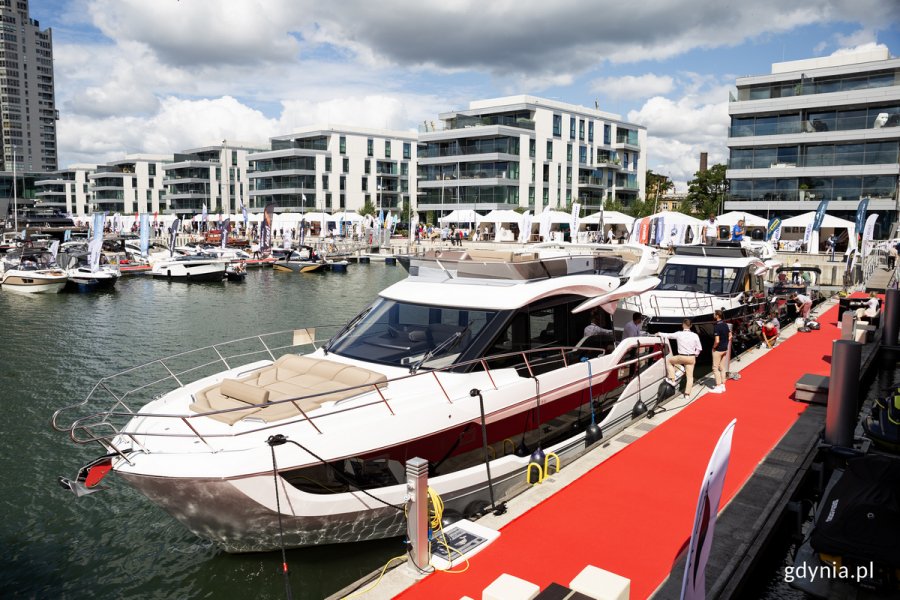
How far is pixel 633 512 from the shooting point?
8.36m

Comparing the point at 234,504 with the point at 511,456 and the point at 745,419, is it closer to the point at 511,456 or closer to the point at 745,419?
the point at 511,456

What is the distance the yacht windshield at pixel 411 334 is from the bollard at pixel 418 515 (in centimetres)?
279

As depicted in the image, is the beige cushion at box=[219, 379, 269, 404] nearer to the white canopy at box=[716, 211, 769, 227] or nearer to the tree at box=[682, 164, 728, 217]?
the white canopy at box=[716, 211, 769, 227]

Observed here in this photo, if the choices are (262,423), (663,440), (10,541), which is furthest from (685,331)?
(10,541)

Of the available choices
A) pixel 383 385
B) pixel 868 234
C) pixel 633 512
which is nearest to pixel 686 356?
pixel 633 512

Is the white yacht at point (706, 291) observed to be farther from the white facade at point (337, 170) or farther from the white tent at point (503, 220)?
the white facade at point (337, 170)

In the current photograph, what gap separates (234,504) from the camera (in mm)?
7461

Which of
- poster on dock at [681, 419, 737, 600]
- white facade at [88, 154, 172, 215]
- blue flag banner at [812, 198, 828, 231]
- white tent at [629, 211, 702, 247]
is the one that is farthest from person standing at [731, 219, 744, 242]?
white facade at [88, 154, 172, 215]

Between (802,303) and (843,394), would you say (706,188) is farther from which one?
(843,394)

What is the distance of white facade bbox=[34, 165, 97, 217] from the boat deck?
594 ft

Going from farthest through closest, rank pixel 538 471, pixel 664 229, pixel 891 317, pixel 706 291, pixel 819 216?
pixel 664 229
pixel 819 216
pixel 706 291
pixel 891 317
pixel 538 471

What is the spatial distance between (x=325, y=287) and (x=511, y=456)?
38.9 m

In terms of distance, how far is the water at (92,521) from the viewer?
8805 millimetres

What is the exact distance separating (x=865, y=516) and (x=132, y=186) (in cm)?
15947
